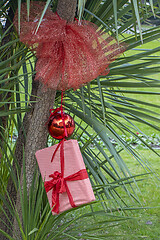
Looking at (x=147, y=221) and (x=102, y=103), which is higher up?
(x=102, y=103)

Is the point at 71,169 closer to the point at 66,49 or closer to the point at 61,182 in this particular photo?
the point at 61,182

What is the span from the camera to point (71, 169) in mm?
833

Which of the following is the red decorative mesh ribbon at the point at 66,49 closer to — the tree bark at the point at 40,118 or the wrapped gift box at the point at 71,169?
the tree bark at the point at 40,118

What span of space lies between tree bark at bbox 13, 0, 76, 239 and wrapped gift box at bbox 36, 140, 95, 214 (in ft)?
0.21

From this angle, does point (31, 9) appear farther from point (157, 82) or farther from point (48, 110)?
point (157, 82)

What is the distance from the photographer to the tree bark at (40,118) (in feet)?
2.91

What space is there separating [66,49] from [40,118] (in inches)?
8.6

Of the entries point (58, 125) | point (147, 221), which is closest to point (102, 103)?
point (58, 125)

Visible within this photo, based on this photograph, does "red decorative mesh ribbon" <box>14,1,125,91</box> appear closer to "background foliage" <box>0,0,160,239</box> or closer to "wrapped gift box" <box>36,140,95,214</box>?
"background foliage" <box>0,0,160,239</box>

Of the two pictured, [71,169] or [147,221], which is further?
[147,221]

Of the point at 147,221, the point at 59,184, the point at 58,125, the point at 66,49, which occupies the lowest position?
the point at 147,221

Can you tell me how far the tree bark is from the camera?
89cm

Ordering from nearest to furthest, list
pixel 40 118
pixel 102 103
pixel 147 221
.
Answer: pixel 102 103, pixel 40 118, pixel 147 221

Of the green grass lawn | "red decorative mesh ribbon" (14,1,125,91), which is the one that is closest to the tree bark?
"red decorative mesh ribbon" (14,1,125,91)
